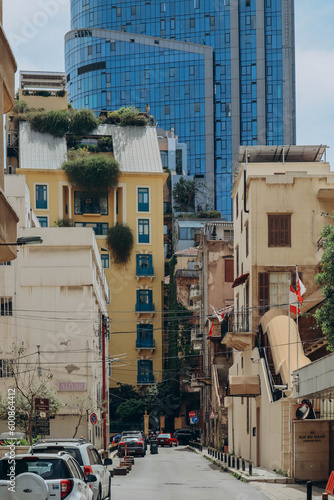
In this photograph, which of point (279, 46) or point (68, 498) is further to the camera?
point (279, 46)

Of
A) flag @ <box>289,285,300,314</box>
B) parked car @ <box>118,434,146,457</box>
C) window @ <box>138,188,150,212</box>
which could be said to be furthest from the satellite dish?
window @ <box>138,188,150,212</box>

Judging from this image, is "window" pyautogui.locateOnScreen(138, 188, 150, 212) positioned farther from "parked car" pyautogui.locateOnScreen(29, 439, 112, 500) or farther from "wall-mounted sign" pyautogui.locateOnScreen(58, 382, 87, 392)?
"parked car" pyautogui.locateOnScreen(29, 439, 112, 500)

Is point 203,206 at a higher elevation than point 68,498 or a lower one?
higher

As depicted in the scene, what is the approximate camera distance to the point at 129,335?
3708 inches

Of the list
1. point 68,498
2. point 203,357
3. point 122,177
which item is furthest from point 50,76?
point 68,498

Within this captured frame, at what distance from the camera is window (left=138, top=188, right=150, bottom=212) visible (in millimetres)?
97250

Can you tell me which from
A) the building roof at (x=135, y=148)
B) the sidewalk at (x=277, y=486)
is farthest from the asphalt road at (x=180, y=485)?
the building roof at (x=135, y=148)

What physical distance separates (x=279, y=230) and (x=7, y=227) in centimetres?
3214

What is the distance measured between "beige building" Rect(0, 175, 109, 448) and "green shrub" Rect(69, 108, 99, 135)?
38.8 m

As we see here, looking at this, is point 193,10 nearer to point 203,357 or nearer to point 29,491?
point 203,357

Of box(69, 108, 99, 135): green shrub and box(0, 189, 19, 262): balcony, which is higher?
box(69, 108, 99, 135): green shrub

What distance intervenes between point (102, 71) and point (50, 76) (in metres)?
54.6

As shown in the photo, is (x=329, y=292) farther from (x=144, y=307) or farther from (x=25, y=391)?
(x=144, y=307)

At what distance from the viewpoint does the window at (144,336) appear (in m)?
93.5
